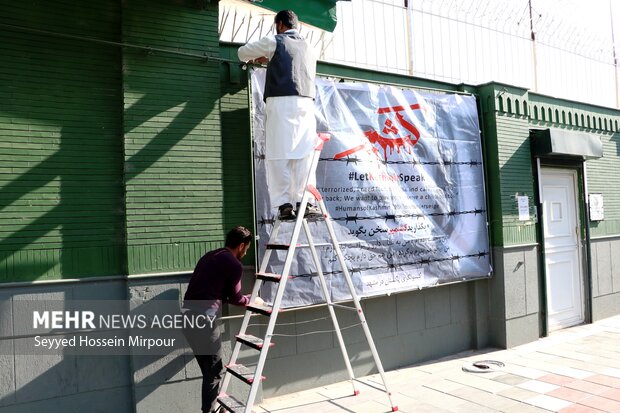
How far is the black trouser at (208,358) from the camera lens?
12.3 feet

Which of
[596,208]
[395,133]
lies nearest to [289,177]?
[395,133]

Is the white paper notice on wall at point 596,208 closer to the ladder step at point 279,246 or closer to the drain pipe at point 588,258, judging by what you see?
the drain pipe at point 588,258

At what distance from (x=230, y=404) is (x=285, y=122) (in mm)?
2179

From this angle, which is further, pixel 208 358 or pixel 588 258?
pixel 588 258

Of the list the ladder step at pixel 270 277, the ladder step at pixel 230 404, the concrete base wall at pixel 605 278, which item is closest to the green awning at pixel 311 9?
the ladder step at pixel 270 277

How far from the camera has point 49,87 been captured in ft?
12.8

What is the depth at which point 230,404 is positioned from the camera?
3639 mm

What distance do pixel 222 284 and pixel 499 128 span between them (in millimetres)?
4261

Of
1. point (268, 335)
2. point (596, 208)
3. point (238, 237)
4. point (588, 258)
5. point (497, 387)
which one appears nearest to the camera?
point (268, 335)

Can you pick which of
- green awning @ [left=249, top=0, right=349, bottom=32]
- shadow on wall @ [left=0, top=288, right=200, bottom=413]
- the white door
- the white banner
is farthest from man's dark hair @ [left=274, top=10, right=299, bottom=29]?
the white door

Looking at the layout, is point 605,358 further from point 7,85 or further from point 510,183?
point 7,85

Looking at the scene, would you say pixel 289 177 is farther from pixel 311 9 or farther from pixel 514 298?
pixel 514 298

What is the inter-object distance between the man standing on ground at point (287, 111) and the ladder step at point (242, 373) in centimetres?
122

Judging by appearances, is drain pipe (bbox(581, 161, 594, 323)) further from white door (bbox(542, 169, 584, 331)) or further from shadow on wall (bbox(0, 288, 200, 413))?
shadow on wall (bbox(0, 288, 200, 413))
